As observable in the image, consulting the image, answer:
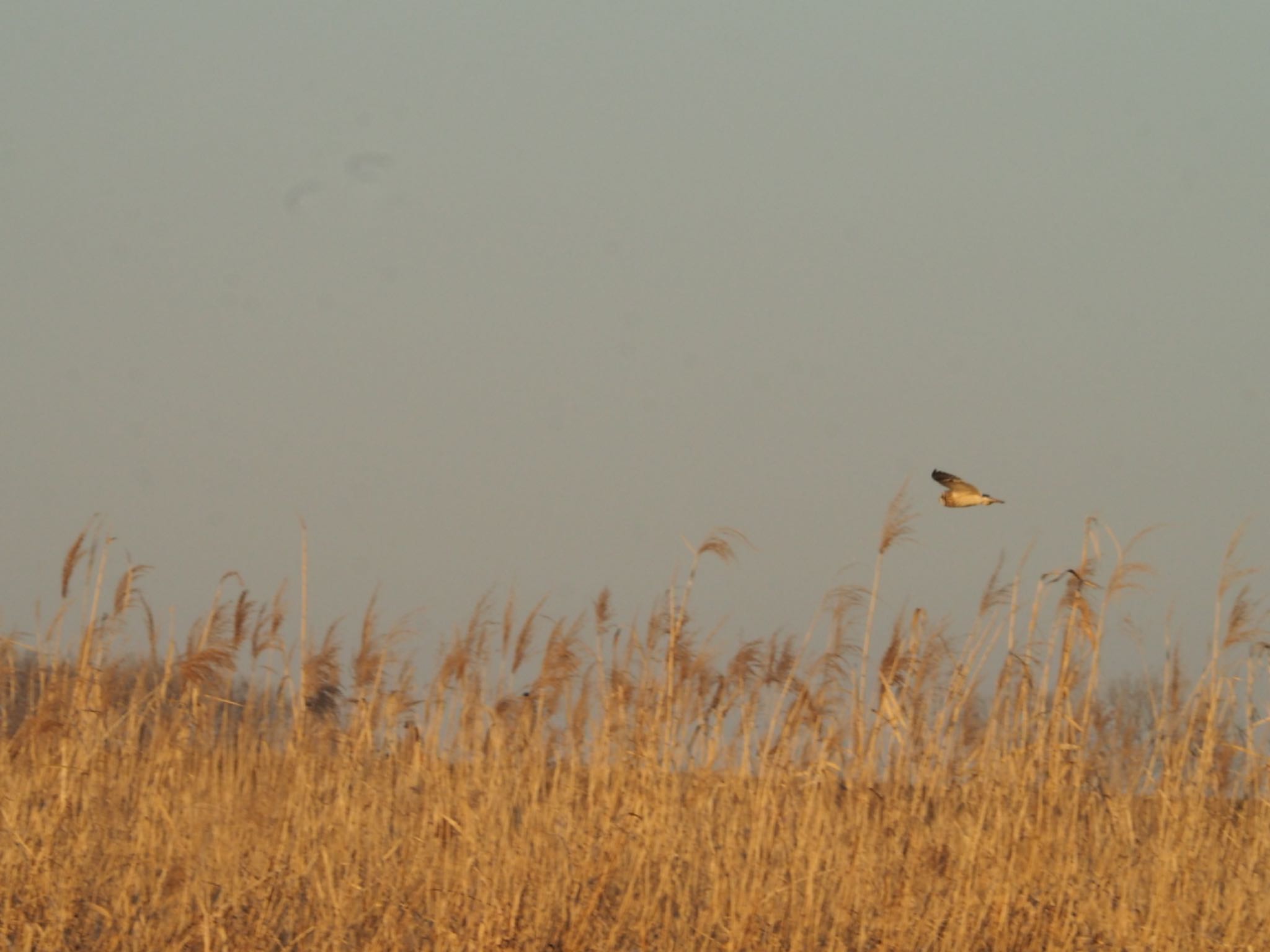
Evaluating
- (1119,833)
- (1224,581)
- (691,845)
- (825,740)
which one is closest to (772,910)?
(691,845)

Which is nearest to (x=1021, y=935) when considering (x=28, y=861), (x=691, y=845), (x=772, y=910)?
(x=772, y=910)

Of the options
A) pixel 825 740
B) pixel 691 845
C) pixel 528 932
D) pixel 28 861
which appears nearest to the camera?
pixel 528 932

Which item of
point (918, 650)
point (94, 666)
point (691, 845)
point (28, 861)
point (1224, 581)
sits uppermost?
point (1224, 581)

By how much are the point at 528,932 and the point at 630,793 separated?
0.85 meters

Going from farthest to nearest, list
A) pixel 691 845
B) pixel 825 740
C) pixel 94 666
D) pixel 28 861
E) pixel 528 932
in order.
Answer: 1. pixel 94 666
2. pixel 825 740
3. pixel 691 845
4. pixel 28 861
5. pixel 528 932

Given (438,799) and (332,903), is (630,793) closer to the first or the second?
(438,799)

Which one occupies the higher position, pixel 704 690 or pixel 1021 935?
pixel 704 690

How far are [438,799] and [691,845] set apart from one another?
991 millimetres

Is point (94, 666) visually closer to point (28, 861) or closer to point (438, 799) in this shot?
point (28, 861)

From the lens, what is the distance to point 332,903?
174 inches

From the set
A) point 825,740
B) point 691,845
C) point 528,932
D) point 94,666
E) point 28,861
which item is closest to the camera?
point 528,932

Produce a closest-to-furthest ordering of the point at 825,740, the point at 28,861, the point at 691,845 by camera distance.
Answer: the point at 28,861 → the point at 691,845 → the point at 825,740

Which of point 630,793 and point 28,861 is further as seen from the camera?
point 630,793

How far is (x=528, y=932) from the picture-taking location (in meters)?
4.27
